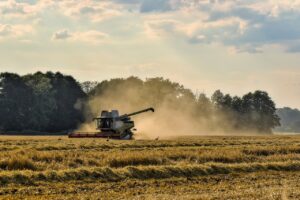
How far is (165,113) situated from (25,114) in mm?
28494

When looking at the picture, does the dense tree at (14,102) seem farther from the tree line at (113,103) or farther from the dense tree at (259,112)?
the dense tree at (259,112)

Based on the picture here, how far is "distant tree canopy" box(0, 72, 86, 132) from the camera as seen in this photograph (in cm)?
10650

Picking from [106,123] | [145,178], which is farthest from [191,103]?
[145,178]

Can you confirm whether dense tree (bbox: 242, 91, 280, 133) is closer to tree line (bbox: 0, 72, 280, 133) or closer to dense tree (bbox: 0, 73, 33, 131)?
tree line (bbox: 0, 72, 280, 133)

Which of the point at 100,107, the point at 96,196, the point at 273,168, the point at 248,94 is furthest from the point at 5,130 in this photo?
the point at 96,196

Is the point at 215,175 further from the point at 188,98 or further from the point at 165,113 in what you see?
the point at 188,98

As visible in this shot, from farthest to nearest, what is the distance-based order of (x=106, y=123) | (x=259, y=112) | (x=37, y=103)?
(x=259, y=112) → (x=37, y=103) → (x=106, y=123)

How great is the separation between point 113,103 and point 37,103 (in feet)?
51.5

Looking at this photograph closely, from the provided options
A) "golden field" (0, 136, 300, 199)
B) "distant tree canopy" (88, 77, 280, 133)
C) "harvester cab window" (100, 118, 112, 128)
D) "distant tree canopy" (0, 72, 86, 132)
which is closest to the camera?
"golden field" (0, 136, 300, 199)

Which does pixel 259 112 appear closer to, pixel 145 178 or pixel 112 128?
pixel 112 128

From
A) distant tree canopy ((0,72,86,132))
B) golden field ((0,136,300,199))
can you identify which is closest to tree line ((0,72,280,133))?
distant tree canopy ((0,72,86,132))

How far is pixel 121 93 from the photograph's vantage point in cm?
12100

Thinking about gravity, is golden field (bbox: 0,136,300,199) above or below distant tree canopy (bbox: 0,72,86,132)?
below

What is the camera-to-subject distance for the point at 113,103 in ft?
356
